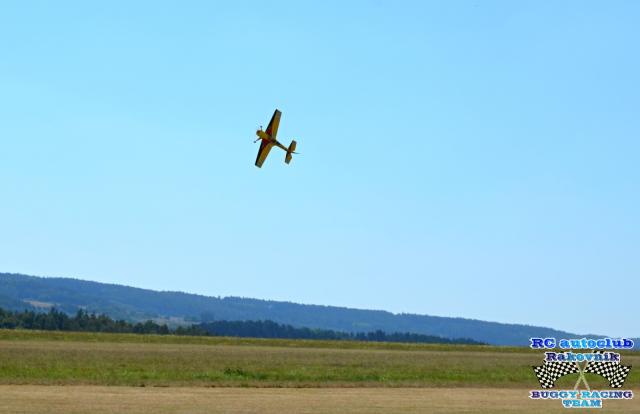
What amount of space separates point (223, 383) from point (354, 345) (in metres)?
57.2

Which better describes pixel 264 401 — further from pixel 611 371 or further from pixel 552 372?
pixel 611 371

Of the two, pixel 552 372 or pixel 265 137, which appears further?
pixel 265 137

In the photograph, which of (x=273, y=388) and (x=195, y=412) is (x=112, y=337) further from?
(x=195, y=412)

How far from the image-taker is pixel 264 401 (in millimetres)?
40375

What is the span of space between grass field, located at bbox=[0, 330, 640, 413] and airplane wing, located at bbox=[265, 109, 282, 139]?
16.7 meters

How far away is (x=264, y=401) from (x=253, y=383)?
366 inches

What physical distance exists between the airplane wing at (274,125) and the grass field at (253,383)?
1671cm

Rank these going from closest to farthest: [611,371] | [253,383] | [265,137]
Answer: [253,383]
[611,371]
[265,137]

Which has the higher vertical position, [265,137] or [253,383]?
[265,137]

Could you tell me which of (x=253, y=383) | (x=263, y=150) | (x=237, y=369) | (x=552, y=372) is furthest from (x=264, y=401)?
(x=263, y=150)

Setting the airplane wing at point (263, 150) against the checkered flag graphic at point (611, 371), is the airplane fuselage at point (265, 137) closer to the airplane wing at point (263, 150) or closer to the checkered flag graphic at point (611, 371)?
the airplane wing at point (263, 150)
